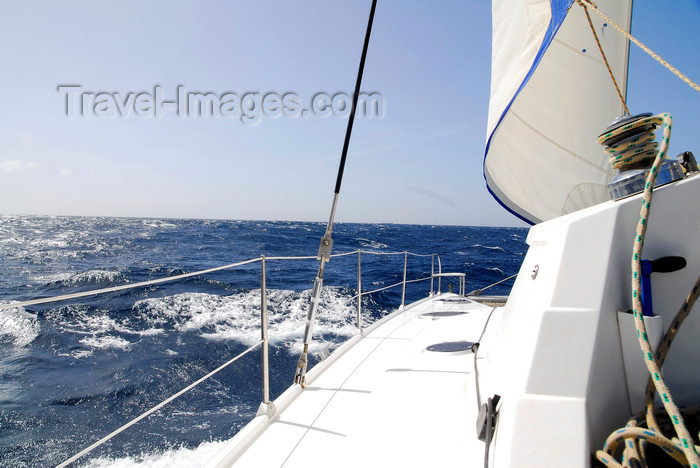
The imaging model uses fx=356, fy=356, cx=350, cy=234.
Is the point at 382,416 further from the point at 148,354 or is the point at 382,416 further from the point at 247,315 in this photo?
the point at 247,315

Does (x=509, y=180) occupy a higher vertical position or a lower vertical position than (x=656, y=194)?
higher

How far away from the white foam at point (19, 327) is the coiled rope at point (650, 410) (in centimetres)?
743

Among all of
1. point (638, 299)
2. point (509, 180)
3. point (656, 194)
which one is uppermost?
point (509, 180)

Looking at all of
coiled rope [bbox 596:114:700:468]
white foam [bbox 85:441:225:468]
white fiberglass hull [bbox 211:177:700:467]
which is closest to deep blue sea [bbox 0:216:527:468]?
white foam [bbox 85:441:225:468]

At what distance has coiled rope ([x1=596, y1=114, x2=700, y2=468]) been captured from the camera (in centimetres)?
62

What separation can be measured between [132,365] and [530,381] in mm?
5078

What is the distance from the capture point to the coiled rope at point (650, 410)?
2.02 feet

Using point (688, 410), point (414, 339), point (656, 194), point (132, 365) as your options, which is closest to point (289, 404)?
point (414, 339)

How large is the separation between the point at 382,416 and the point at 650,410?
965 millimetres

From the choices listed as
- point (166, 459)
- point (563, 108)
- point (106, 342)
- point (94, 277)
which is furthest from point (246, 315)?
point (94, 277)

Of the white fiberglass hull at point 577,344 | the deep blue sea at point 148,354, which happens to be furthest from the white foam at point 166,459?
the white fiberglass hull at point 577,344

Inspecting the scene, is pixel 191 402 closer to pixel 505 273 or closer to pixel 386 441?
pixel 386 441

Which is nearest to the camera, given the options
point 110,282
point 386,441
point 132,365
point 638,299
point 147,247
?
point 638,299

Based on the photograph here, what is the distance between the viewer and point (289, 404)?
1.72m
